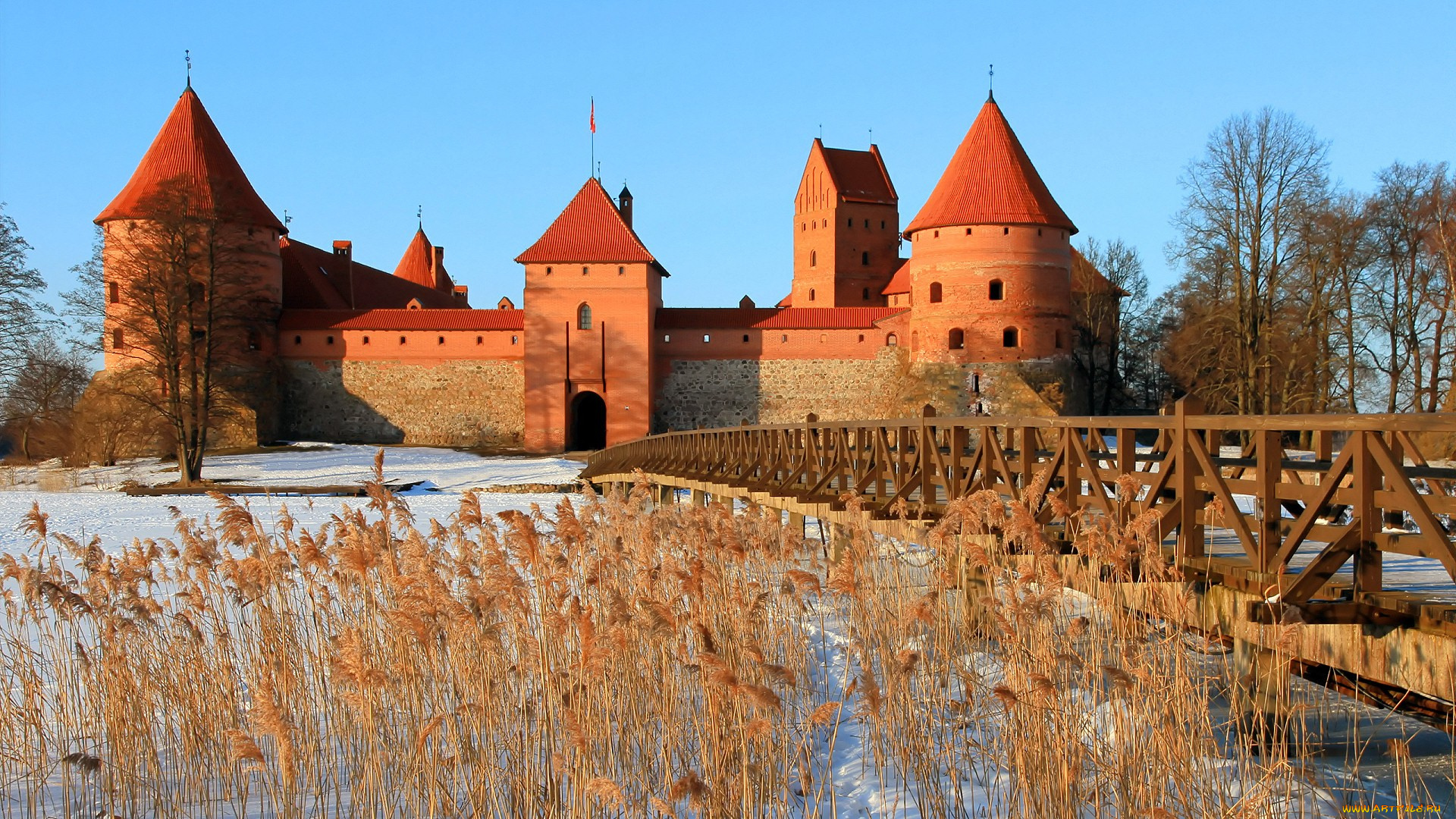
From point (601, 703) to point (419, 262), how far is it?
50.8 metres

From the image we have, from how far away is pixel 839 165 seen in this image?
1753 inches

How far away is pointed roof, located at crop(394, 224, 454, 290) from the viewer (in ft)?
171

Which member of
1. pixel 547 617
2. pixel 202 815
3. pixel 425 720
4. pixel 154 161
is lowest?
pixel 202 815

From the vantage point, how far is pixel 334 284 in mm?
38906

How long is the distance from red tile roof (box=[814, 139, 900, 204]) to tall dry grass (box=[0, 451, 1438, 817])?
39.3 metres

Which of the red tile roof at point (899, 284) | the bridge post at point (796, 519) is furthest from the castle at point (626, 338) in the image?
the bridge post at point (796, 519)

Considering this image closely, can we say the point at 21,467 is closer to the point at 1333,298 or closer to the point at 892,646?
the point at 892,646

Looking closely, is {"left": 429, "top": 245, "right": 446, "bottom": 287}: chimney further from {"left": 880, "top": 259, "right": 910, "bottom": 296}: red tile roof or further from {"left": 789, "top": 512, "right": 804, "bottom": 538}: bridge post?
{"left": 789, "top": 512, "right": 804, "bottom": 538}: bridge post

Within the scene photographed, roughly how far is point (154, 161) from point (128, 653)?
3116 centimetres

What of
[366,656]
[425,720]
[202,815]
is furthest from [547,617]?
[202,815]

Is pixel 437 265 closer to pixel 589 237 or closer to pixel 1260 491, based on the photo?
pixel 589 237

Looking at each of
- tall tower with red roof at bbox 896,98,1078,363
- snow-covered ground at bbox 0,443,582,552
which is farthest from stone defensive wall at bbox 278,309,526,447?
tall tower with red roof at bbox 896,98,1078,363

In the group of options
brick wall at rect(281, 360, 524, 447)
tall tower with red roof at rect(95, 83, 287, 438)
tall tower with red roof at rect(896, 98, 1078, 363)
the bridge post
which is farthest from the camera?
brick wall at rect(281, 360, 524, 447)

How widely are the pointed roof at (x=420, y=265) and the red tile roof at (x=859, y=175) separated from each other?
18.0m
